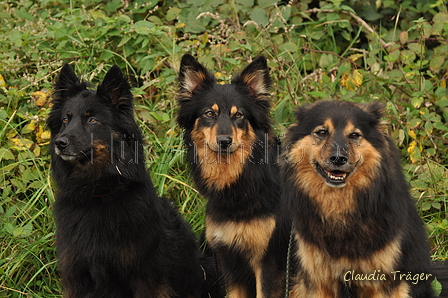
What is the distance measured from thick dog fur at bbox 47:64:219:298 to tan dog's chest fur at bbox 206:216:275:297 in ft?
1.54

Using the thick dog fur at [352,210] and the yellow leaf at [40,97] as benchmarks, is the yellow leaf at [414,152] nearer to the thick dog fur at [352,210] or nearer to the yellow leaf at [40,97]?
the thick dog fur at [352,210]

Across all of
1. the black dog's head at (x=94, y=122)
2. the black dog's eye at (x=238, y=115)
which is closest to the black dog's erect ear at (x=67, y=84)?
the black dog's head at (x=94, y=122)

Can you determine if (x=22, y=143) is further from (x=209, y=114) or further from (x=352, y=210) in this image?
(x=352, y=210)

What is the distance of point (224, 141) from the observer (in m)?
4.10

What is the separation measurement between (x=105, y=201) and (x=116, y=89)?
863 millimetres

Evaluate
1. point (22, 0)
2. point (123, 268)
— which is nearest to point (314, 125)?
point (123, 268)

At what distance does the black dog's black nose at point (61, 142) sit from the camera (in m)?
3.82

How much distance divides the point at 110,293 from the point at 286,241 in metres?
1.39

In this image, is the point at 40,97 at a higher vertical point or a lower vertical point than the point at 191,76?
lower

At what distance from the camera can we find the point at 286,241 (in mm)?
4148

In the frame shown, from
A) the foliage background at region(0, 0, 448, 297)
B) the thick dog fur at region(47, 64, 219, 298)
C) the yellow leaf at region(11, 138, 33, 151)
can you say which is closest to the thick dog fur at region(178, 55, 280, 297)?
the thick dog fur at region(47, 64, 219, 298)

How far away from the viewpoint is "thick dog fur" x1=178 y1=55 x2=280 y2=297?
4.13 m

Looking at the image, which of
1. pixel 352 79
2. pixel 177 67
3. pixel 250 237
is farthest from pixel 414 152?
pixel 177 67

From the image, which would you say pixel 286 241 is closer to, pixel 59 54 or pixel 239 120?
pixel 239 120
